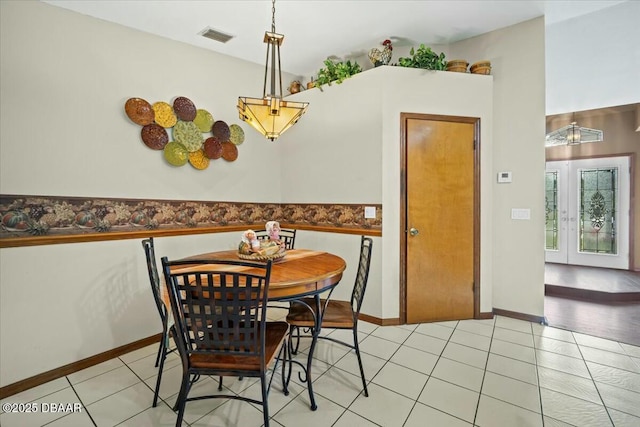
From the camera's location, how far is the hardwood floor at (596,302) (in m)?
2.90

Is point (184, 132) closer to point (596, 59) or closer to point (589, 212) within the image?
point (596, 59)

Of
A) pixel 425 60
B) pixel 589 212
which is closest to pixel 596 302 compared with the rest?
pixel 589 212

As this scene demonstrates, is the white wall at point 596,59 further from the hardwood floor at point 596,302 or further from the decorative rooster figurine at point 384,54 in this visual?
the hardwood floor at point 596,302

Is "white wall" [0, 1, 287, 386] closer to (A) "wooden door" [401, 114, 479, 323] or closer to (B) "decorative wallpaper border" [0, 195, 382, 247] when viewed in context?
(B) "decorative wallpaper border" [0, 195, 382, 247]

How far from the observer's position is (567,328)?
2.89 metres

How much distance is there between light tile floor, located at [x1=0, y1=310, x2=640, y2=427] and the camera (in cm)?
170

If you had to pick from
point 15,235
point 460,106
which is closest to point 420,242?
point 460,106

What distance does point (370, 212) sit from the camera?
3.10 m

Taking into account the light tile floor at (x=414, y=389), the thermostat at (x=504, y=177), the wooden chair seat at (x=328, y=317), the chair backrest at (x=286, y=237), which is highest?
A: the thermostat at (x=504, y=177)

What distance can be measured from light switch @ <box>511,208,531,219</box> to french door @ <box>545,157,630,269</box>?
12.9 ft

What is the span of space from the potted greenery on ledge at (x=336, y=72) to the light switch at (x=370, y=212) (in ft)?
4.87

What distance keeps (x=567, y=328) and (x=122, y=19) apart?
5163mm

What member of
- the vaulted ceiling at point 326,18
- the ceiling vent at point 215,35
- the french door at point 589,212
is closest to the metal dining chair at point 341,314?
the vaulted ceiling at point 326,18

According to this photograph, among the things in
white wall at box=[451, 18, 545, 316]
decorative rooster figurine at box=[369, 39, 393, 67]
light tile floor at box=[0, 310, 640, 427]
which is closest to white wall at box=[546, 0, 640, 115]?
white wall at box=[451, 18, 545, 316]
